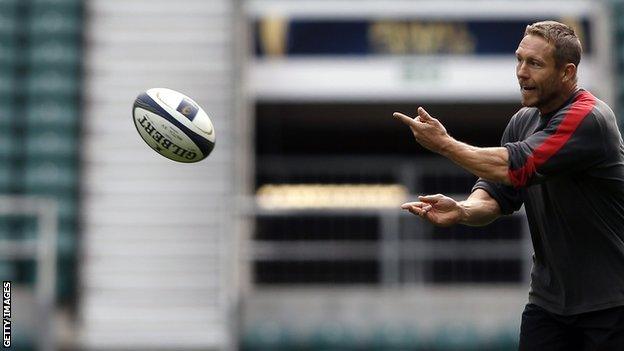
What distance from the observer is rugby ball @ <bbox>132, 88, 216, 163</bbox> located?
5.81m

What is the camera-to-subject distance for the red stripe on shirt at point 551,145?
14.1ft

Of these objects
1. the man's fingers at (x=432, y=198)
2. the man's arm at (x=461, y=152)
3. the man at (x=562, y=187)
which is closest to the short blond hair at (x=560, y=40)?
the man at (x=562, y=187)

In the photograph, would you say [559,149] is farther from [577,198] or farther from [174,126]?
[174,126]

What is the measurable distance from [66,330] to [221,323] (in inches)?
62.0

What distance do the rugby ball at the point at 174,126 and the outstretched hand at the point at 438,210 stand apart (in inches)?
60.5

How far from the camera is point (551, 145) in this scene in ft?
14.2

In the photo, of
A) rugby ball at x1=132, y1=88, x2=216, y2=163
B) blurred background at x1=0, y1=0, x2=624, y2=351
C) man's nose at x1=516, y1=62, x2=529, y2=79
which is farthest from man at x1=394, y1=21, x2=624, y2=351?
blurred background at x1=0, y1=0, x2=624, y2=351

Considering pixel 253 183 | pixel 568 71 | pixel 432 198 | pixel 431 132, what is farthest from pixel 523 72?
pixel 253 183

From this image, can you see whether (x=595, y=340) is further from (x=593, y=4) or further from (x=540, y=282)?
(x=593, y=4)

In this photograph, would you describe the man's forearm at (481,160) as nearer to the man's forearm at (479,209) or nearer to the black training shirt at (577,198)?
the black training shirt at (577,198)

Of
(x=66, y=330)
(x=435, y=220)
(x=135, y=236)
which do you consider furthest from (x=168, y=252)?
(x=435, y=220)

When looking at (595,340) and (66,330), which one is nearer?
(595,340)

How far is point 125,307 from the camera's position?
11.7 metres

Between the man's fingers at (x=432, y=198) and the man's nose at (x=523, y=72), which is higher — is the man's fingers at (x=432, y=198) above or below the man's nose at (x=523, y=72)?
below
